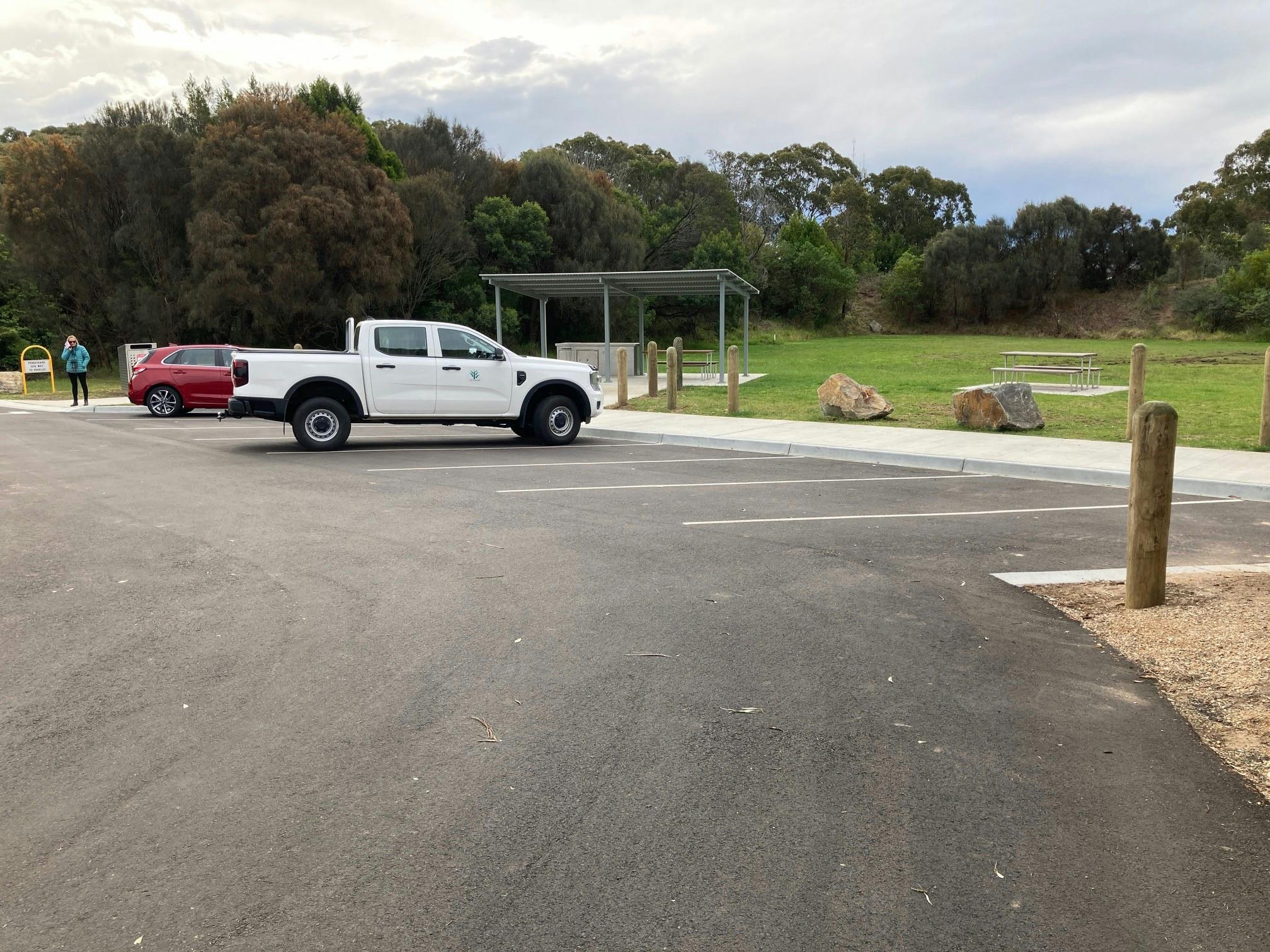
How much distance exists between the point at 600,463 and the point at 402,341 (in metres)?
3.76

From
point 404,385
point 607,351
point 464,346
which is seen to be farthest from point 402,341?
point 607,351

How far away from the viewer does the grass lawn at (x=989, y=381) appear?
16969 millimetres

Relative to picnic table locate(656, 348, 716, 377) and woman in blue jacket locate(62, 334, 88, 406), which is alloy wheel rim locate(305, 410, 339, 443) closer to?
woman in blue jacket locate(62, 334, 88, 406)

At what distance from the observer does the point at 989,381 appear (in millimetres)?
27547

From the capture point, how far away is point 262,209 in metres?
36.0

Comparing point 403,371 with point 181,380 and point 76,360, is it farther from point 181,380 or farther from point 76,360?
point 76,360

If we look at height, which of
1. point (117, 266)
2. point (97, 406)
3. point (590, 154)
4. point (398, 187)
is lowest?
point (97, 406)

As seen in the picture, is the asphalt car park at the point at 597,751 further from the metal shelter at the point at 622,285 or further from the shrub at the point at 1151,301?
the shrub at the point at 1151,301

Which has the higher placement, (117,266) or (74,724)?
(117,266)

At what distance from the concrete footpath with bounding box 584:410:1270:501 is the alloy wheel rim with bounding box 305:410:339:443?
4461 millimetres

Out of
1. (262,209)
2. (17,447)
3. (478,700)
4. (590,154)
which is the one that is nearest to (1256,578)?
(478,700)

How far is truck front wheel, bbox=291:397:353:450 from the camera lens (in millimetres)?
14938

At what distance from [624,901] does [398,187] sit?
139 ft

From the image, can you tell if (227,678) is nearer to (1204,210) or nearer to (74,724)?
(74,724)
